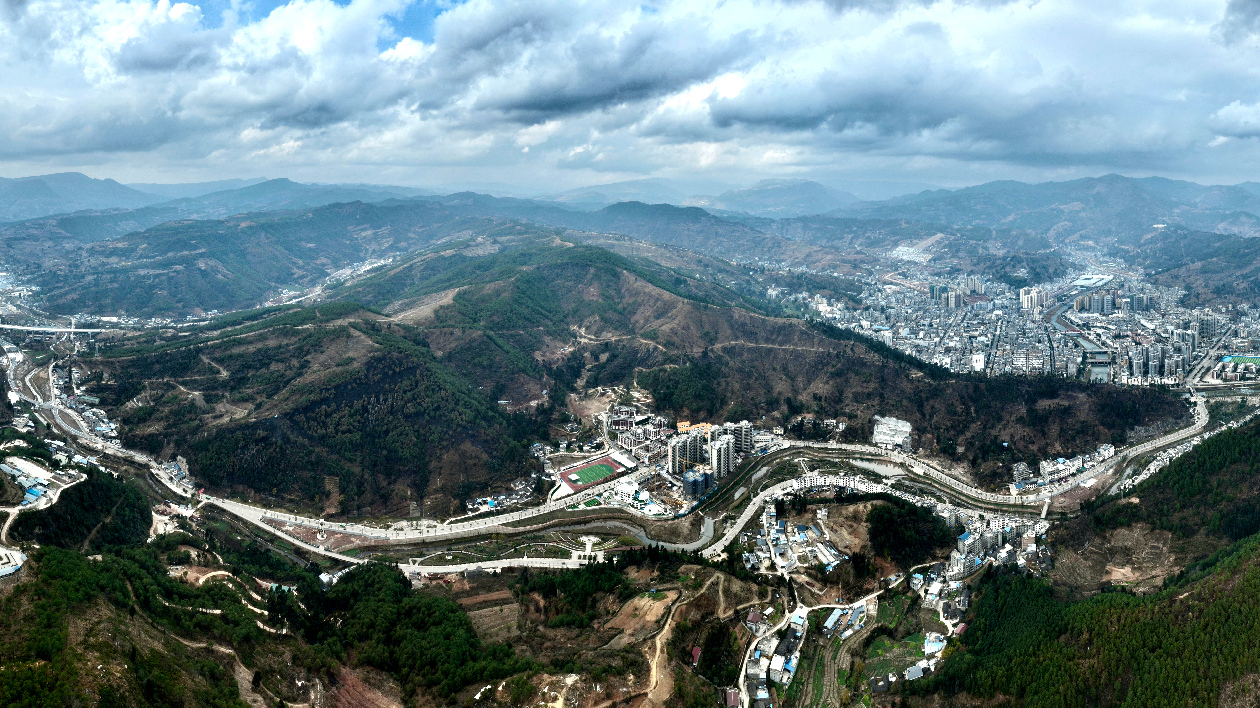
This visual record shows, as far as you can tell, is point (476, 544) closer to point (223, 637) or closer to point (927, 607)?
point (223, 637)

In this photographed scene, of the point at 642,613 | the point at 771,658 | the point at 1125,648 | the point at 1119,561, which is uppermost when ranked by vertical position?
the point at 1125,648

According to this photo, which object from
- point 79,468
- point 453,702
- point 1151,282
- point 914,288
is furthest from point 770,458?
point 1151,282

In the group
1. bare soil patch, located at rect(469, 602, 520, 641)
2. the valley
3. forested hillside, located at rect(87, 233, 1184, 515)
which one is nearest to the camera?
the valley

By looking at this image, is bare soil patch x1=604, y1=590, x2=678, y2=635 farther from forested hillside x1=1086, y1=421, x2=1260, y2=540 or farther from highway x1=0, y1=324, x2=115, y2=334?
highway x1=0, y1=324, x2=115, y2=334

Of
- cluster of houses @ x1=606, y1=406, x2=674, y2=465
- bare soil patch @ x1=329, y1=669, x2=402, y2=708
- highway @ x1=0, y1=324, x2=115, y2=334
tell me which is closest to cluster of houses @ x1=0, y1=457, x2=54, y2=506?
bare soil patch @ x1=329, y1=669, x2=402, y2=708

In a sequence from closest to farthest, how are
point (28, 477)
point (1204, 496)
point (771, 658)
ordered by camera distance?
1. point (771, 658)
2. point (28, 477)
3. point (1204, 496)

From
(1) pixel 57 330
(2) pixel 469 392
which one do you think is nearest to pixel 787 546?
(2) pixel 469 392

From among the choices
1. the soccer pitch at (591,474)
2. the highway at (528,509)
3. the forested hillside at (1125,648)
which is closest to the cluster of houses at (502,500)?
the highway at (528,509)

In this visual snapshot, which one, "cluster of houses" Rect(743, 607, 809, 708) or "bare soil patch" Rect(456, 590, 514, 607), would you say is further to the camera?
"bare soil patch" Rect(456, 590, 514, 607)

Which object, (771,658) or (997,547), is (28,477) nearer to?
(771,658)
